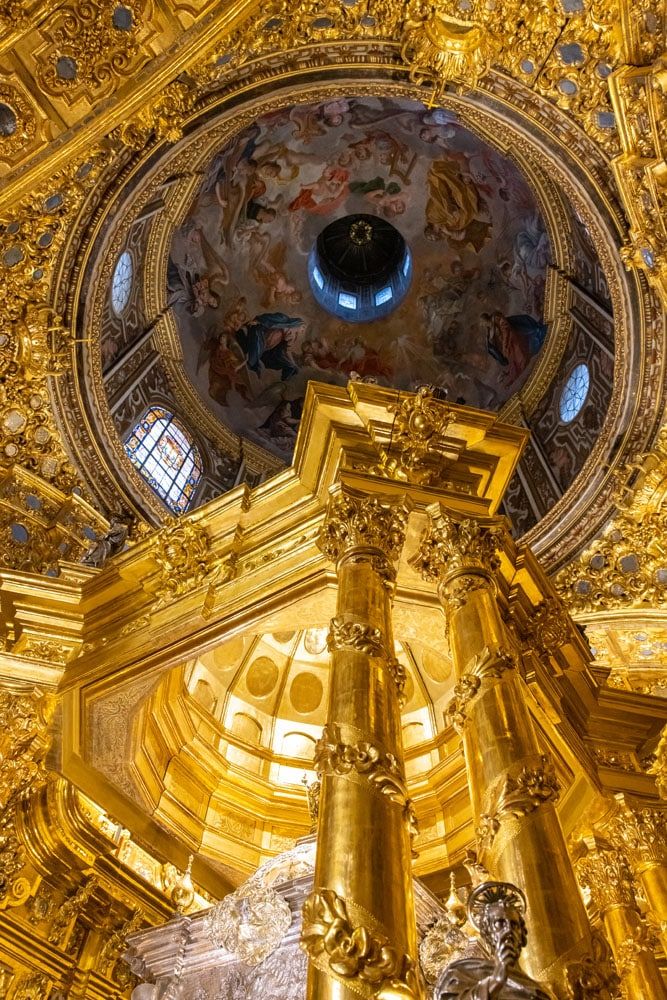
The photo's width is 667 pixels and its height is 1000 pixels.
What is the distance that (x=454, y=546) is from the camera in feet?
26.2

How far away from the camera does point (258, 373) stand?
23.2 metres

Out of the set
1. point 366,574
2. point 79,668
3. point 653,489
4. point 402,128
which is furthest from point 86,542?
point 402,128

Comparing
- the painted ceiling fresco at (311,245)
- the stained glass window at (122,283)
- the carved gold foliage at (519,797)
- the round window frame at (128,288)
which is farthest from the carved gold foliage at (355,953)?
the painted ceiling fresco at (311,245)

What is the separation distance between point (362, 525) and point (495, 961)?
15.7 ft

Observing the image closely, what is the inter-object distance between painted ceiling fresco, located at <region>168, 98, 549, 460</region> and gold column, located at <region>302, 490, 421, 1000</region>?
1394 cm

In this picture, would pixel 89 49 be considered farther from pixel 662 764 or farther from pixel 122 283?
pixel 662 764

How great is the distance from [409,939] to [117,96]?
11530mm

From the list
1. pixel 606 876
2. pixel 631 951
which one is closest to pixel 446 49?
pixel 606 876

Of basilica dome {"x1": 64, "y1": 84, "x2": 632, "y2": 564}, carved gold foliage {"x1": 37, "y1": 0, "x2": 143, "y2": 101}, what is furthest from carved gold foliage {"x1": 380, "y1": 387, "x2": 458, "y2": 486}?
basilica dome {"x1": 64, "y1": 84, "x2": 632, "y2": 564}

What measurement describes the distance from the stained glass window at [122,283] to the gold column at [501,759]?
37.5ft

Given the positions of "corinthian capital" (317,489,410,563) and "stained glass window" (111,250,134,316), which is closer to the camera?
"corinthian capital" (317,489,410,563)

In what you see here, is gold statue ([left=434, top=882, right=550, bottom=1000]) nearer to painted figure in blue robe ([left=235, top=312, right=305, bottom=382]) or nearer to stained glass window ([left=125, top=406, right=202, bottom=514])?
stained glass window ([left=125, top=406, right=202, bottom=514])

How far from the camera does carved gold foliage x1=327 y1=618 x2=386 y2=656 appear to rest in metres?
6.71

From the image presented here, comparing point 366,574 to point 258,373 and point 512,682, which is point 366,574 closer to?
point 512,682
